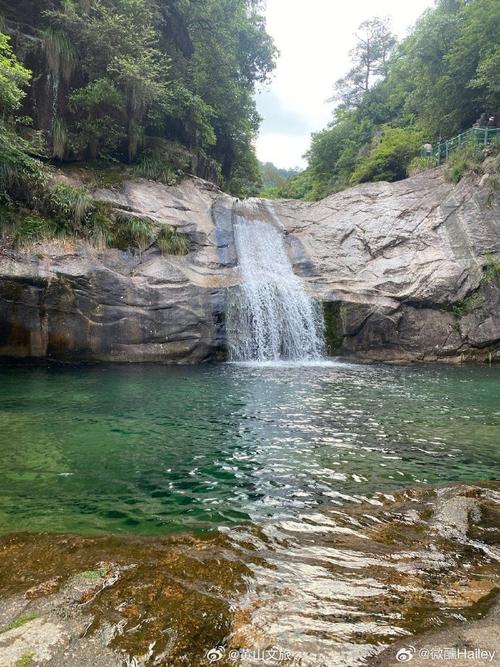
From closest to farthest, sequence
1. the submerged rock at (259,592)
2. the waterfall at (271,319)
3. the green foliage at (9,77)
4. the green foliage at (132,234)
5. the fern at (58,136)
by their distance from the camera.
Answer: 1. the submerged rock at (259,592)
2. the green foliage at (9,77)
3. the green foliage at (132,234)
4. the waterfall at (271,319)
5. the fern at (58,136)

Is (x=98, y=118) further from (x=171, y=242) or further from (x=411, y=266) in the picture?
(x=411, y=266)

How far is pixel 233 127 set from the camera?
2302 centimetres

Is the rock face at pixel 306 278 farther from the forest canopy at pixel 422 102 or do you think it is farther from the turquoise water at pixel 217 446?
the forest canopy at pixel 422 102

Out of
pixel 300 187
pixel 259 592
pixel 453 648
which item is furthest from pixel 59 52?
pixel 300 187

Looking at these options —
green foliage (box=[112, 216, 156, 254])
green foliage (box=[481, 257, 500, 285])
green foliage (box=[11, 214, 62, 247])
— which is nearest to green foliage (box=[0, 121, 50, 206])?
green foliage (box=[11, 214, 62, 247])

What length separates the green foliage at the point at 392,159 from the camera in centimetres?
2325

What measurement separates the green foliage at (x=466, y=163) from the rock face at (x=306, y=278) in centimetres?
47

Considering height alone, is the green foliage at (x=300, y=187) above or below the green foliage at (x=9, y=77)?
above

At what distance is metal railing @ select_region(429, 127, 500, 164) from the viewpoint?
19031mm

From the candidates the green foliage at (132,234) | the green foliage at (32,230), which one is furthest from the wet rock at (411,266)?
the green foliage at (32,230)

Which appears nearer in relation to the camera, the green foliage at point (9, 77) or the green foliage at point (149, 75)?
the green foliage at point (9, 77)

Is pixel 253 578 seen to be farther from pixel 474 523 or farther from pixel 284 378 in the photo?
pixel 284 378

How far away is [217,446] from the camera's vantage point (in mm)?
5895

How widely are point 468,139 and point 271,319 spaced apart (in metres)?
13.3
